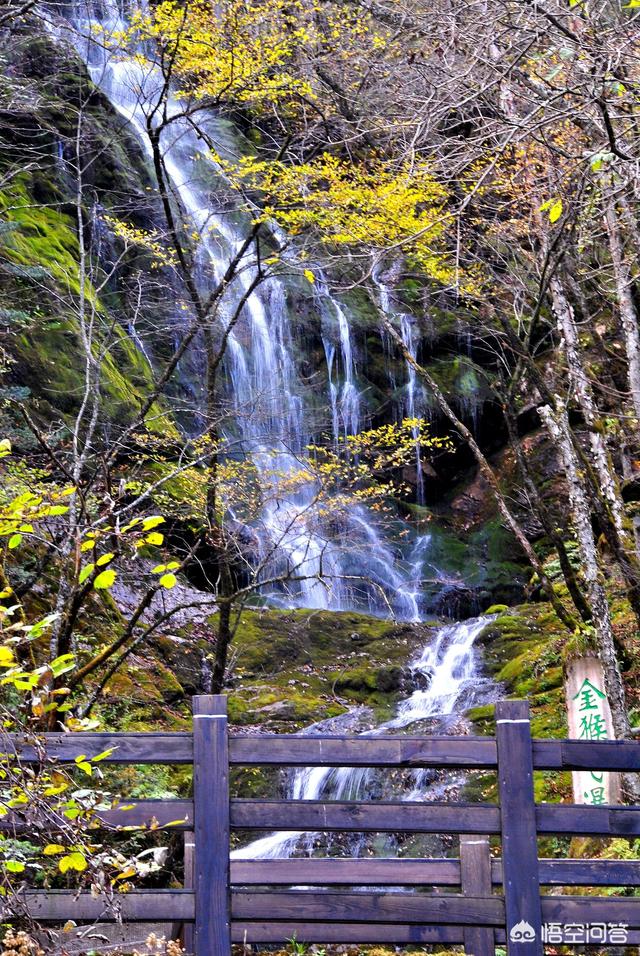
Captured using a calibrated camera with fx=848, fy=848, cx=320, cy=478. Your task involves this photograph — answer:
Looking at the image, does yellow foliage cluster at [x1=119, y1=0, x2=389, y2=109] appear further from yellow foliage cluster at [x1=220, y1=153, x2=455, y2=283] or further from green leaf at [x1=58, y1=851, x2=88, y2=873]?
green leaf at [x1=58, y1=851, x2=88, y2=873]

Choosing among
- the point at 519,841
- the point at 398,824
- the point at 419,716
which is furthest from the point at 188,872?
the point at 419,716

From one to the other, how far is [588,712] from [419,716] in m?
5.91

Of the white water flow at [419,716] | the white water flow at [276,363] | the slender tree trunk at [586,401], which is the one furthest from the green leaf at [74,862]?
the white water flow at [276,363]

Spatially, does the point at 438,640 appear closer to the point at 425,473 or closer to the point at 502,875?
the point at 425,473

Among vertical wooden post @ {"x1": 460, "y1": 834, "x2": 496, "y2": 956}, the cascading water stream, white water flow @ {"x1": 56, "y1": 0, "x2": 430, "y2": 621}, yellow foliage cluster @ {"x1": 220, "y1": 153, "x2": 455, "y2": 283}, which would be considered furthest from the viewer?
white water flow @ {"x1": 56, "y1": 0, "x2": 430, "y2": 621}

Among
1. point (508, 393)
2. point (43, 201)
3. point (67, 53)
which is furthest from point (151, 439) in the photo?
Result: point (43, 201)

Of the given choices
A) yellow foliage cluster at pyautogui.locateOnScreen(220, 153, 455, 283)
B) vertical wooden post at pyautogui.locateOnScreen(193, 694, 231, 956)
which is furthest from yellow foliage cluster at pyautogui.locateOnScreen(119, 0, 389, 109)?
vertical wooden post at pyautogui.locateOnScreen(193, 694, 231, 956)

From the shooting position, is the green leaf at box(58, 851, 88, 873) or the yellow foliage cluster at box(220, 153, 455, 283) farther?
the yellow foliage cluster at box(220, 153, 455, 283)

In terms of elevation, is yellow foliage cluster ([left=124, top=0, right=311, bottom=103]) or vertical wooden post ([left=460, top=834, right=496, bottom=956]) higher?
yellow foliage cluster ([left=124, top=0, right=311, bottom=103])

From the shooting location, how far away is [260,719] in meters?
10.4

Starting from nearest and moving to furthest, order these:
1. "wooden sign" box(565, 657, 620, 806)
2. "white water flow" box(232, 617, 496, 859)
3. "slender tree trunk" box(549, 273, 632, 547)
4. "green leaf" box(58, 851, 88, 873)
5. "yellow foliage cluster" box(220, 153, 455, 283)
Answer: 1. "green leaf" box(58, 851, 88, 873)
2. "wooden sign" box(565, 657, 620, 806)
3. "slender tree trunk" box(549, 273, 632, 547)
4. "yellow foliage cluster" box(220, 153, 455, 283)
5. "white water flow" box(232, 617, 496, 859)

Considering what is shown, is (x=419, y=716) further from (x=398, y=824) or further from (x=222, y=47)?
(x=222, y=47)

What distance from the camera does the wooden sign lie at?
5082mm

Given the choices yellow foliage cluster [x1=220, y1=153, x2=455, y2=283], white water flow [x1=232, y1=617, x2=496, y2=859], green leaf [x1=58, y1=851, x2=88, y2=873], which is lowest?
white water flow [x1=232, y1=617, x2=496, y2=859]
